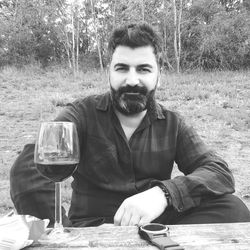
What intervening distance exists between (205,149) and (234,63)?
494 inches

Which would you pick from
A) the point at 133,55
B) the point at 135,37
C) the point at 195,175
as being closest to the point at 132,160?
the point at 195,175

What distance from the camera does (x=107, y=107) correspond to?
90.4 inches

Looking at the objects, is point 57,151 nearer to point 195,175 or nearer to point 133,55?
point 195,175

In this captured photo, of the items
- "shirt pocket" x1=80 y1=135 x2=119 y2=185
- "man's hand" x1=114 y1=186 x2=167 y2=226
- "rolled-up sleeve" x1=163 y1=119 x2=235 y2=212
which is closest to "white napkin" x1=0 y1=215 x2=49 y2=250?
"man's hand" x1=114 y1=186 x2=167 y2=226

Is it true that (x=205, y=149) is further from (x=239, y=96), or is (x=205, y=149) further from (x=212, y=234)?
(x=239, y=96)

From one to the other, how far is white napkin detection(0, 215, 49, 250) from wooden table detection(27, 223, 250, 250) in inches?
1.6

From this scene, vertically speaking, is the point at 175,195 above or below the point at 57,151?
below

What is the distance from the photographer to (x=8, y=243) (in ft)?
3.79

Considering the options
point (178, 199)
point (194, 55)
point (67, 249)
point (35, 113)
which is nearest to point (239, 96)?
point (35, 113)

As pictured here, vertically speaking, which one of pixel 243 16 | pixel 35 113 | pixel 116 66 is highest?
pixel 243 16

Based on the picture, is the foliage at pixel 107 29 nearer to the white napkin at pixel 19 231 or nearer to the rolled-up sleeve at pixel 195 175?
the rolled-up sleeve at pixel 195 175

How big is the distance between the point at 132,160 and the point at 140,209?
1.97 feet

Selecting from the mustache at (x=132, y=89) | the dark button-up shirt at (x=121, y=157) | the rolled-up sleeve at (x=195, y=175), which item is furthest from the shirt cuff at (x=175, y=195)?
the mustache at (x=132, y=89)

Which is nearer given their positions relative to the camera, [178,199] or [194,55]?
[178,199]
